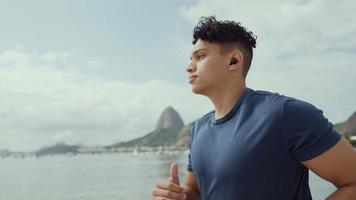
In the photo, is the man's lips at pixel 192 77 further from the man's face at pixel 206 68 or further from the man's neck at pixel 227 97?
the man's neck at pixel 227 97

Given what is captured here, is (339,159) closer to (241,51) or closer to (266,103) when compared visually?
(266,103)

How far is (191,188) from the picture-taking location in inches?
137

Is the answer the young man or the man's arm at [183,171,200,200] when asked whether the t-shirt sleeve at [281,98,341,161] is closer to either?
the young man

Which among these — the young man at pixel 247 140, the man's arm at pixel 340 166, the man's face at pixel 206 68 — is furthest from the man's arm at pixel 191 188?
the man's arm at pixel 340 166

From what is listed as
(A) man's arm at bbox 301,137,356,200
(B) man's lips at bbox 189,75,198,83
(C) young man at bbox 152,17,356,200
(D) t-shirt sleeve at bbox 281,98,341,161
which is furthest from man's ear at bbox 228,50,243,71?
(A) man's arm at bbox 301,137,356,200

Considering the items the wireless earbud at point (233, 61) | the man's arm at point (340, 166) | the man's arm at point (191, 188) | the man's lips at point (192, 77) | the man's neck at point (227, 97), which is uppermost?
the wireless earbud at point (233, 61)

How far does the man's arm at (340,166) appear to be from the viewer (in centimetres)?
264

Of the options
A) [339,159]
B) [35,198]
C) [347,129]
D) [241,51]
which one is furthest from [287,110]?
[347,129]

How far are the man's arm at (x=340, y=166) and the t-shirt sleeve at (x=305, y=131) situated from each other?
4 cm

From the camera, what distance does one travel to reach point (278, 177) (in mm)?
2779

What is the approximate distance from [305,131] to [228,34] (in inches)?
36.9

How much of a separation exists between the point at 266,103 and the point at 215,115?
0.52 meters

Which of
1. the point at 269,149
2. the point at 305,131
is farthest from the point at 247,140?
the point at 305,131

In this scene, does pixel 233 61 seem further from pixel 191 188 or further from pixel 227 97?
pixel 191 188
